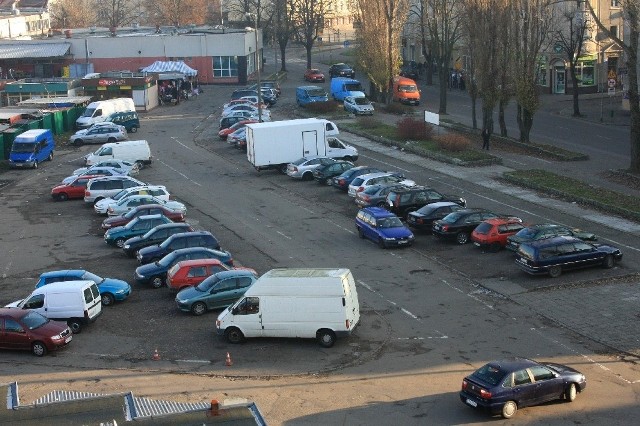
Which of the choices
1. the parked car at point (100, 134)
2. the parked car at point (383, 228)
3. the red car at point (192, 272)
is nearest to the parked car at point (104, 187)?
the parked car at point (383, 228)

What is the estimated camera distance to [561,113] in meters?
67.6

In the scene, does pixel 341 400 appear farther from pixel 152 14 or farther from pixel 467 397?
pixel 152 14

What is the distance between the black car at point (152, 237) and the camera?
32.8 meters

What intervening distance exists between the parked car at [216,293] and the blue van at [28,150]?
27051mm

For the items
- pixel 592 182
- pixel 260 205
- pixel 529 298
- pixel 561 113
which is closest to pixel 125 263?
pixel 260 205

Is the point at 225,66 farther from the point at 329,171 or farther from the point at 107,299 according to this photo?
the point at 107,299

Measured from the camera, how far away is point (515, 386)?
64.6 ft

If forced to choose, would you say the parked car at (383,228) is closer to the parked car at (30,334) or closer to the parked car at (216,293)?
the parked car at (216,293)

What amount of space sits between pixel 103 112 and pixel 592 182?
3322 centimetres

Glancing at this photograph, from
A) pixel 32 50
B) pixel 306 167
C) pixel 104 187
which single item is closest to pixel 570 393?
pixel 104 187

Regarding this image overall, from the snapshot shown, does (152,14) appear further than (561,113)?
Yes

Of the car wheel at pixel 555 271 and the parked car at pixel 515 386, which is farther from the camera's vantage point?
the car wheel at pixel 555 271

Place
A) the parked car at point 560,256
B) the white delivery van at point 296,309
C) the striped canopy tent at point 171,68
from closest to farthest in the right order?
the white delivery van at point 296,309 < the parked car at point 560,256 < the striped canopy tent at point 171,68

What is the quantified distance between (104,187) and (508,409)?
25.5 m
